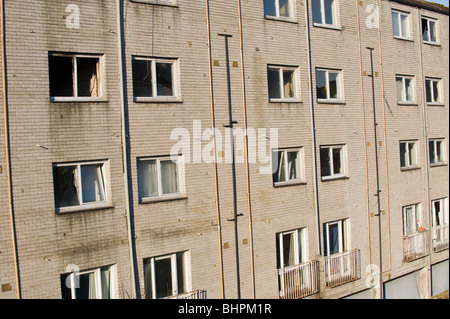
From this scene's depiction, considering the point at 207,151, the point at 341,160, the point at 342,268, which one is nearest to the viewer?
the point at 207,151

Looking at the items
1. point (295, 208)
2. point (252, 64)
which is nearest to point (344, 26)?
point (252, 64)

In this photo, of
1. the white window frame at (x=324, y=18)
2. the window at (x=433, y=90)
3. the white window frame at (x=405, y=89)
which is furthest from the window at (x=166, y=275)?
the window at (x=433, y=90)

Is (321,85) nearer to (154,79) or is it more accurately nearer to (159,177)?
(154,79)

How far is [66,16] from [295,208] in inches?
316

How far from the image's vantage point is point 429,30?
Result: 1848 centimetres

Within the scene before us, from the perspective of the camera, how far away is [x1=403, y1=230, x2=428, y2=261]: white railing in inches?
655

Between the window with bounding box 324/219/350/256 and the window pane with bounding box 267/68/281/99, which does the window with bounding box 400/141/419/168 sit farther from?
the window pane with bounding box 267/68/281/99

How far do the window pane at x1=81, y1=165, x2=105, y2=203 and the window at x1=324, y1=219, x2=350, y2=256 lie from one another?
→ 285 inches

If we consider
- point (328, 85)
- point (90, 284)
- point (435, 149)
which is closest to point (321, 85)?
point (328, 85)

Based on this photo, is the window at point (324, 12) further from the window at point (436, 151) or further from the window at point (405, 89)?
the window at point (436, 151)

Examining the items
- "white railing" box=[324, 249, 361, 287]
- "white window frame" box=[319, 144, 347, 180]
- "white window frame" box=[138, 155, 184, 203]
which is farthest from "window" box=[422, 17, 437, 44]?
"white window frame" box=[138, 155, 184, 203]

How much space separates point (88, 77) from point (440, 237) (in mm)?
15045

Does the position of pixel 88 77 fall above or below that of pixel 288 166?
above

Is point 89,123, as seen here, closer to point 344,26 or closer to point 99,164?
point 99,164
